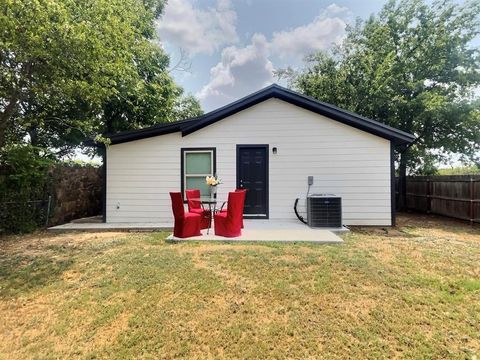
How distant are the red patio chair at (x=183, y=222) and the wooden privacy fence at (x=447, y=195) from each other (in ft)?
28.5

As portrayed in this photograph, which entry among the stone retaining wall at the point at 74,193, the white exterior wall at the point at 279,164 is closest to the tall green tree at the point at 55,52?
the stone retaining wall at the point at 74,193

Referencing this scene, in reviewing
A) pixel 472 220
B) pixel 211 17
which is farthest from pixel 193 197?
pixel 211 17

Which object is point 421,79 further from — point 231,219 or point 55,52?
point 55,52

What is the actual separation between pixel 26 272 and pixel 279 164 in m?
6.43

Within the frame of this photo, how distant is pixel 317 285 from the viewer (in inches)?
149

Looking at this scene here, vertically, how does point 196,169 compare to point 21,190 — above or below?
above

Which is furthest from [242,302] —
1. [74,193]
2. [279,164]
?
[74,193]

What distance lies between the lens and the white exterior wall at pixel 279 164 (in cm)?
797

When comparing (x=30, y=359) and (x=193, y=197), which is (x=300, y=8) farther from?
(x=30, y=359)

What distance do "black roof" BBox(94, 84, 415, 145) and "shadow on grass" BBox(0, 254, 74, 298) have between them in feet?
14.7

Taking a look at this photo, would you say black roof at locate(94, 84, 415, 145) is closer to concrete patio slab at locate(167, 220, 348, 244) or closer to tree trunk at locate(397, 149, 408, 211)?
concrete patio slab at locate(167, 220, 348, 244)

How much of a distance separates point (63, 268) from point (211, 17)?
45.8 ft

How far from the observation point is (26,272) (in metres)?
4.48

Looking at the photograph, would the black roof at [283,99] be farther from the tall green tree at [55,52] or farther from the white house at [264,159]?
the tall green tree at [55,52]
